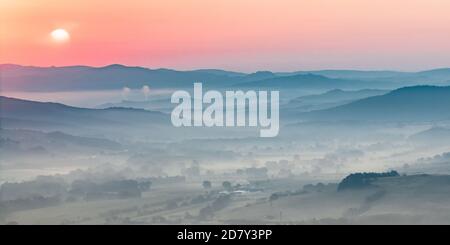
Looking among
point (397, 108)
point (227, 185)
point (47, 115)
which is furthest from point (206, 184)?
point (397, 108)

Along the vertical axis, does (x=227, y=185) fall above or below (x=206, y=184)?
below

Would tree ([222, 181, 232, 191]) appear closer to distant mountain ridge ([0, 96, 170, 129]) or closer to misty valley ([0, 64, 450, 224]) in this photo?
misty valley ([0, 64, 450, 224])

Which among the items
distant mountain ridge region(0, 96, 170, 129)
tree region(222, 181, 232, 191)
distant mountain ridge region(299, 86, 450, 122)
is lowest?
tree region(222, 181, 232, 191)

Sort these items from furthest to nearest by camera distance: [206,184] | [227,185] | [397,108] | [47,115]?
1. [397,108]
2. [47,115]
3. [206,184]
4. [227,185]

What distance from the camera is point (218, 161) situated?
201 feet

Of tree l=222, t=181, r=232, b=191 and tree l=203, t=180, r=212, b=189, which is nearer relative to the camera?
tree l=222, t=181, r=232, b=191

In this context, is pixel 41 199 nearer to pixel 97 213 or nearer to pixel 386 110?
pixel 97 213

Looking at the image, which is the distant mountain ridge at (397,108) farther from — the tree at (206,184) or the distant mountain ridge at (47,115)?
the tree at (206,184)

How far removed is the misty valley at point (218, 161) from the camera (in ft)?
151

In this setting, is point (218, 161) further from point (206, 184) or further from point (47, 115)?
point (47, 115)

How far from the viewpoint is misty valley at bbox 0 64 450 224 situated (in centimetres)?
4591

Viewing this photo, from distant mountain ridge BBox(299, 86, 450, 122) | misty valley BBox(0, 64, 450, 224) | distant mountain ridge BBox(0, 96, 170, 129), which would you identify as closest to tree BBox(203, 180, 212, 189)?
misty valley BBox(0, 64, 450, 224)

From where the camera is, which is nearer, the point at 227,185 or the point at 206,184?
the point at 227,185
